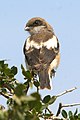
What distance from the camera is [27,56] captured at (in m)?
6.82

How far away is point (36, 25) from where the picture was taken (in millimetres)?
8922

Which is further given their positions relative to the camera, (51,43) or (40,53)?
(51,43)

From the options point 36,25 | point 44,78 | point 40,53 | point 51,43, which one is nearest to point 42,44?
point 51,43

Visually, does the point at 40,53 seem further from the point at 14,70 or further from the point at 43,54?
the point at 14,70

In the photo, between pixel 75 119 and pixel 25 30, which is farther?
pixel 25 30

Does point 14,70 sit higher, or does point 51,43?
A: point 51,43

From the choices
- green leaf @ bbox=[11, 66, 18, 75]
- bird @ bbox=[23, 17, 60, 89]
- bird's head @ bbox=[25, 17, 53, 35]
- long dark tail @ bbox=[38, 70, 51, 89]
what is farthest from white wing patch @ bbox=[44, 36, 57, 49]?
green leaf @ bbox=[11, 66, 18, 75]

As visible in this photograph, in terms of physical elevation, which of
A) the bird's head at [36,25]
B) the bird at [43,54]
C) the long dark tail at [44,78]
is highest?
the bird's head at [36,25]

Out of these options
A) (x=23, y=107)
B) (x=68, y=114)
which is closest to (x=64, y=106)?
(x=68, y=114)

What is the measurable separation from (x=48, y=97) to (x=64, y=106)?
0.40 m

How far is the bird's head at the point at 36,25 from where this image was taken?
8.60 meters

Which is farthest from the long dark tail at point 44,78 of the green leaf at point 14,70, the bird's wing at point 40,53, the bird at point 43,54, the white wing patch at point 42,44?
the green leaf at point 14,70

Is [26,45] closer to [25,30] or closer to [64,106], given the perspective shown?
Answer: [25,30]

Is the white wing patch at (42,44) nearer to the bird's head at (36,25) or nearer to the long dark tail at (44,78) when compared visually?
the long dark tail at (44,78)
